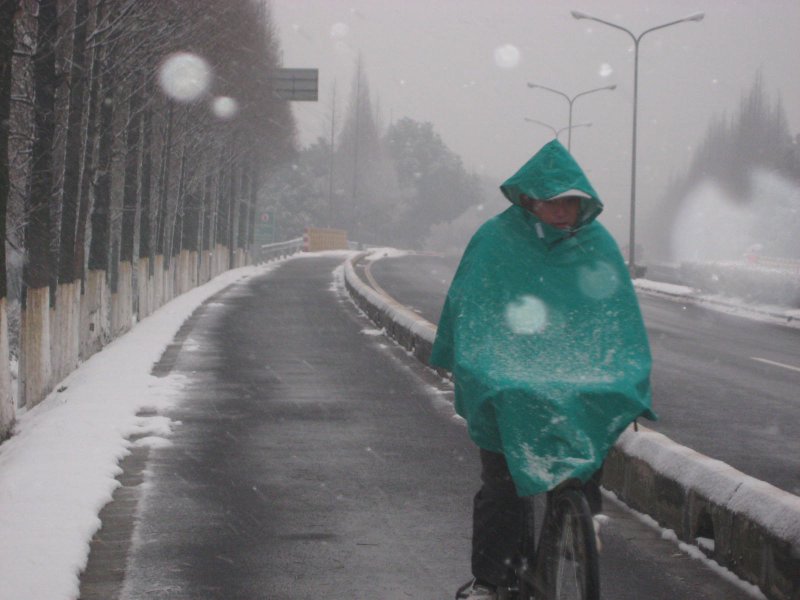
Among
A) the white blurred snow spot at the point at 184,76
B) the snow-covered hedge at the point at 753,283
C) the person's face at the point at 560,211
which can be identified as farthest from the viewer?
the snow-covered hedge at the point at 753,283

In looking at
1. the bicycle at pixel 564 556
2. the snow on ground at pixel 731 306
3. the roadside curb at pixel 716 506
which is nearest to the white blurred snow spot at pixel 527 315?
the bicycle at pixel 564 556

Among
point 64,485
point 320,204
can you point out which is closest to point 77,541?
point 64,485

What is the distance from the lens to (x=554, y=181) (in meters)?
4.33

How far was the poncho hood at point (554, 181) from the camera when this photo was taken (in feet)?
14.2

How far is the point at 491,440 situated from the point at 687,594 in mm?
1809

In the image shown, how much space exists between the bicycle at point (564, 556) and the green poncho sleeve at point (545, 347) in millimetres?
104

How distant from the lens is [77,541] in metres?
6.06

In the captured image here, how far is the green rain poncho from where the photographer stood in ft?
13.1

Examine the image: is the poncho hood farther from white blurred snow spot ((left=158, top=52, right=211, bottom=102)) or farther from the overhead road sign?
the overhead road sign

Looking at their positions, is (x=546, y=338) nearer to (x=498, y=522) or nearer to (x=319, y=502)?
(x=498, y=522)

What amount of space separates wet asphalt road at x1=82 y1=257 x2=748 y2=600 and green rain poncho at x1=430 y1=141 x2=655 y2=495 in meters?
1.61

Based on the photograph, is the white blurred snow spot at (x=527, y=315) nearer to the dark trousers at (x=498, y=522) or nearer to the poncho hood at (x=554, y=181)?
the poncho hood at (x=554, y=181)

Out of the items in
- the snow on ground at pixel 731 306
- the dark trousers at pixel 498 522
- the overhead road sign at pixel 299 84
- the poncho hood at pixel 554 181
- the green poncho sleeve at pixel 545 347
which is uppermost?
the overhead road sign at pixel 299 84

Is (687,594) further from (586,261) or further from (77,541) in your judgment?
(77,541)
